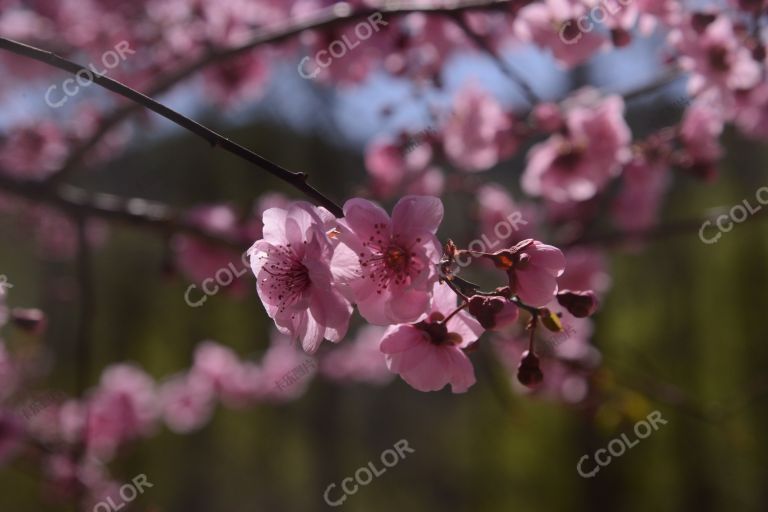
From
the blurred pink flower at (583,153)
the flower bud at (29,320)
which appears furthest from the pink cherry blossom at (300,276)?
the blurred pink flower at (583,153)

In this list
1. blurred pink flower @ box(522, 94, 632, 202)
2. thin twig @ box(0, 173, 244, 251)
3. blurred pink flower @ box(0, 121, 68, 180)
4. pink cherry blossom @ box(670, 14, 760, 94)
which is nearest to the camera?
pink cherry blossom @ box(670, 14, 760, 94)

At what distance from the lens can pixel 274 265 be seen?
31.0 inches

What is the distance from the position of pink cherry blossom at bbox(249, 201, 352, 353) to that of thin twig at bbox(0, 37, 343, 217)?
6 centimetres

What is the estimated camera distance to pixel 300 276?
0.78 m

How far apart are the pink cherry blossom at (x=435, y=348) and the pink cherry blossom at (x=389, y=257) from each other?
0.18 ft

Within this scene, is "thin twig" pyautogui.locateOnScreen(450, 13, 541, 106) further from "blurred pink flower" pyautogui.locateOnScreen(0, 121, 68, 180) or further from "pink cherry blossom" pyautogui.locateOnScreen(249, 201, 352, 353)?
"blurred pink flower" pyautogui.locateOnScreen(0, 121, 68, 180)

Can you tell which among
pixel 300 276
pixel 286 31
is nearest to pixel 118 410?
pixel 286 31

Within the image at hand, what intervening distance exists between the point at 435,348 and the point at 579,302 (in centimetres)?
17

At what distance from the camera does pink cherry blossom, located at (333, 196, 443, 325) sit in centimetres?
70

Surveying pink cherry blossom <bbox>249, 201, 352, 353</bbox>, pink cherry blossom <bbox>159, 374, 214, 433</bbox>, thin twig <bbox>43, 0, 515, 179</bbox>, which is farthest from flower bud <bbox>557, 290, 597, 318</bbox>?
pink cherry blossom <bbox>159, 374, 214, 433</bbox>

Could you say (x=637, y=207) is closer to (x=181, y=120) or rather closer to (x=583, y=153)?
(x=583, y=153)

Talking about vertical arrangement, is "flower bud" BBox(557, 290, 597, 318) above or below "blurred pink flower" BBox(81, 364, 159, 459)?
below

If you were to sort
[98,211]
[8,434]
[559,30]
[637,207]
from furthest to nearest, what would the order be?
[637,207] → [8,434] → [98,211] → [559,30]

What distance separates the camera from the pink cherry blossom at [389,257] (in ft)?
2.31
